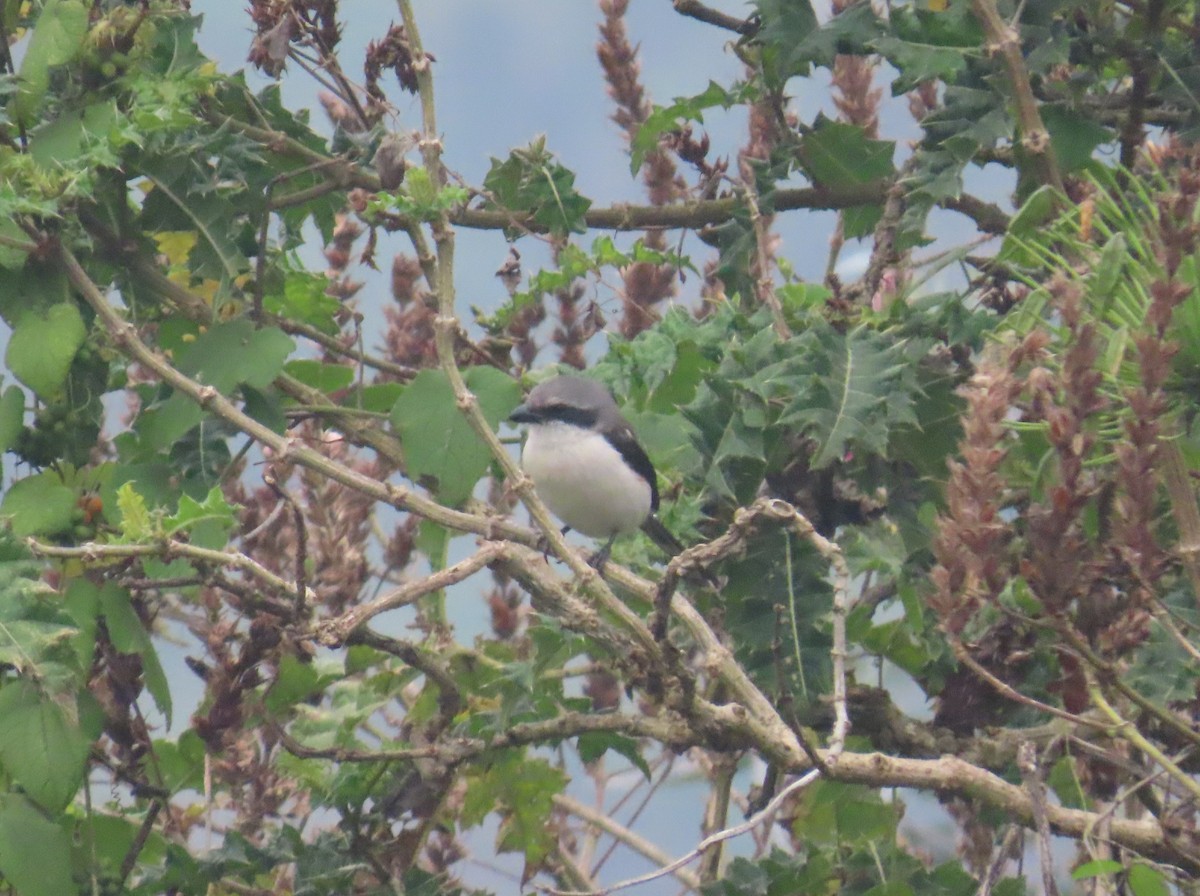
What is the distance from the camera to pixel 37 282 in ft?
10.0

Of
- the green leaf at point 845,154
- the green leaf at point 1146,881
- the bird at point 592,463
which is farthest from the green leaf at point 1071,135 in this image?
the green leaf at point 1146,881

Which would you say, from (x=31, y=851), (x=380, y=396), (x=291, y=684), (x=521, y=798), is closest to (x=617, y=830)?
(x=521, y=798)

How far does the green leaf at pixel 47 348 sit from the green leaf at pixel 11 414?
0.40 feet

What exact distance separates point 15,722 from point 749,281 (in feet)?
7.22

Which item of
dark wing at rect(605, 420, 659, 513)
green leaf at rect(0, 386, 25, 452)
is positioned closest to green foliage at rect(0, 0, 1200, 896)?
green leaf at rect(0, 386, 25, 452)

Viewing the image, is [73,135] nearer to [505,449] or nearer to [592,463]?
[505,449]

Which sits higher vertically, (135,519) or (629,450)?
(629,450)

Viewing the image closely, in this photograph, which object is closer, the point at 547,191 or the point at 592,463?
the point at 547,191

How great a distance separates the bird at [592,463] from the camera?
14.2 feet

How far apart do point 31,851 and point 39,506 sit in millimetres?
694

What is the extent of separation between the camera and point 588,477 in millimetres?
4402

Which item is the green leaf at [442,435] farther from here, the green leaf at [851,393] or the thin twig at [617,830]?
the thin twig at [617,830]

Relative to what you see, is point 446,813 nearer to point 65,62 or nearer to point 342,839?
point 342,839

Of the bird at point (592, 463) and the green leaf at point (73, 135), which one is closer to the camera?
the green leaf at point (73, 135)
